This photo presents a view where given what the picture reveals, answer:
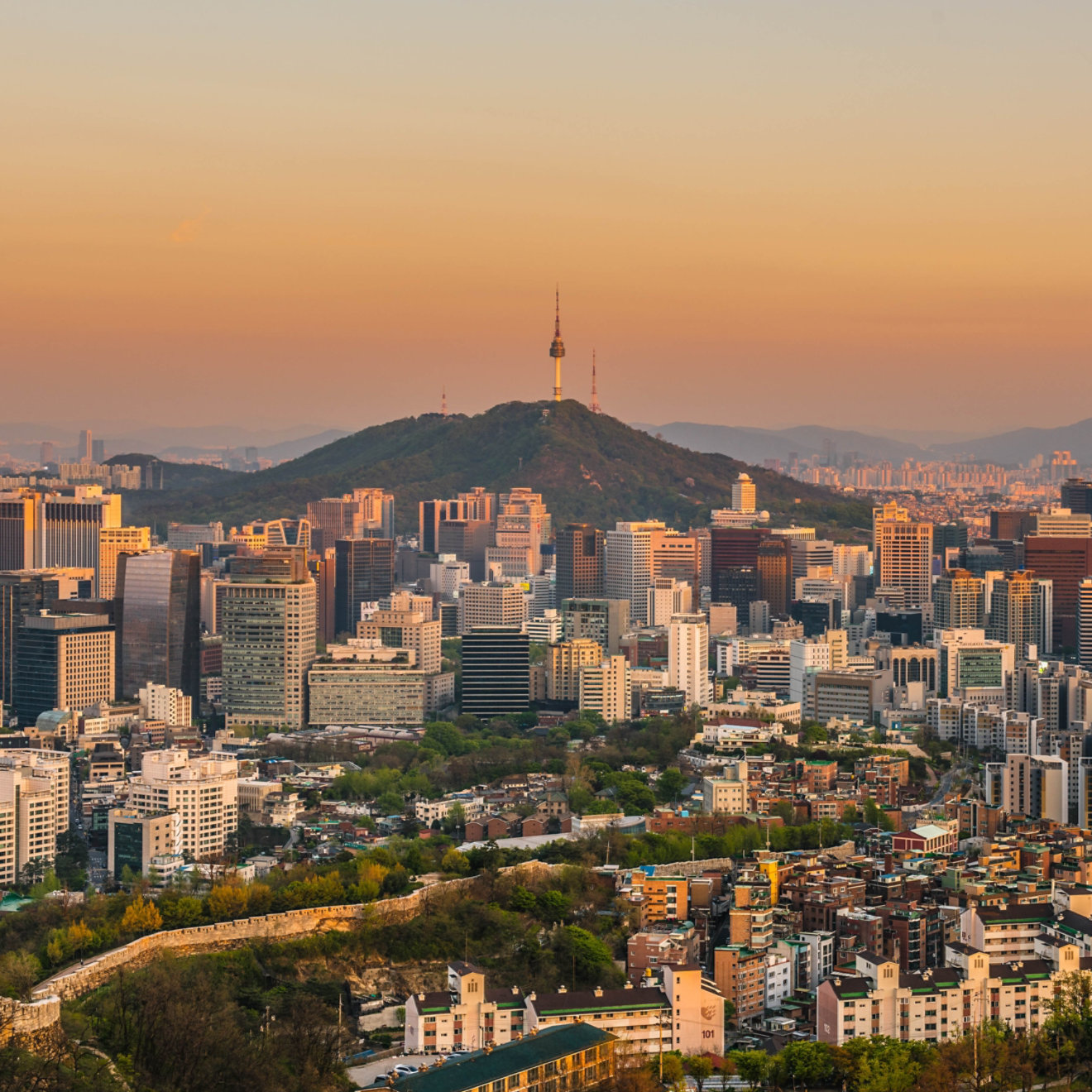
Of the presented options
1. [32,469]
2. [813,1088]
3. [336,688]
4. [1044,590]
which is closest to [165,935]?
[813,1088]

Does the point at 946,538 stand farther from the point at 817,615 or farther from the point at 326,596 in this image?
the point at 326,596

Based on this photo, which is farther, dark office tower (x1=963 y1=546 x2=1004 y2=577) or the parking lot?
dark office tower (x1=963 y1=546 x2=1004 y2=577)

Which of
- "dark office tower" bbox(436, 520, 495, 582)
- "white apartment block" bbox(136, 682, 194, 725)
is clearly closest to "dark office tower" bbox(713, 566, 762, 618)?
"dark office tower" bbox(436, 520, 495, 582)

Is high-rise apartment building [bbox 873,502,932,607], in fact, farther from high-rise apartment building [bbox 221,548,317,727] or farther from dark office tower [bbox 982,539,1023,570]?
high-rise apartment building [bbox 221,548,317,727]

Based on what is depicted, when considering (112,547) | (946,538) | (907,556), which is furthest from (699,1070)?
(946,538)

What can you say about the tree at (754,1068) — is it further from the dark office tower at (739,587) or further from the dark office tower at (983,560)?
the dark office tower at (739,587)


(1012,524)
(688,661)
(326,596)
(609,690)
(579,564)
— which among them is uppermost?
(1012,524)

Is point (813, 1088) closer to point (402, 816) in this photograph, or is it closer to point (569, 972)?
point (569, 972)
